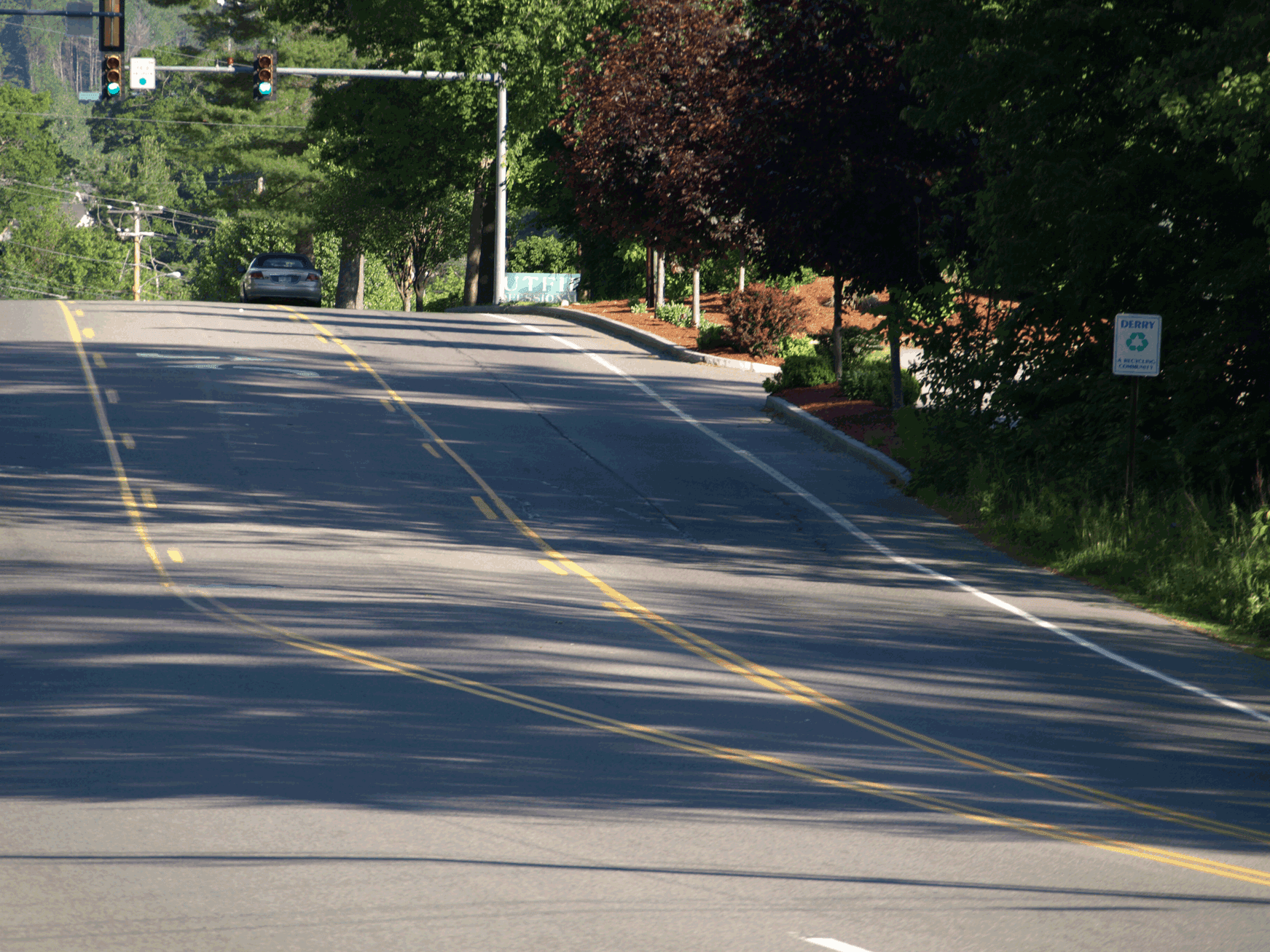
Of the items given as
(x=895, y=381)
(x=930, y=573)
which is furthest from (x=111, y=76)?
(x=930, y=573)

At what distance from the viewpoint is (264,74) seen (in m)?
37.8

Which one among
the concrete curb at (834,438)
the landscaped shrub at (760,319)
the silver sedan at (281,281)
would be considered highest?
the silver sedan at (281,281)

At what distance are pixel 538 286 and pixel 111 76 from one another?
23788 mm

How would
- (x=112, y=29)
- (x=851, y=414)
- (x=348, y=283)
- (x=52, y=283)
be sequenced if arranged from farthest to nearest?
1. (x=52, y=283)
2. (x=348, y=283)
3. (x=112, y=29)
4. (x=851, y=414)

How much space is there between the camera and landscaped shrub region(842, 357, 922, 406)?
83.3 ft

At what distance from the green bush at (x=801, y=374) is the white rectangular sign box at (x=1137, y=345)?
35.5 ft

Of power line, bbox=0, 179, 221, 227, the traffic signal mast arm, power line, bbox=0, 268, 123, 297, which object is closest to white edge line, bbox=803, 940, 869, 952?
the traffic signal mast arm

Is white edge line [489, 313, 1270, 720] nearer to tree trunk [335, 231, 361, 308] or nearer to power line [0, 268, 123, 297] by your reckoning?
tree trunk [335, 231, 361, 308]

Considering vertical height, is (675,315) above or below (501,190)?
below

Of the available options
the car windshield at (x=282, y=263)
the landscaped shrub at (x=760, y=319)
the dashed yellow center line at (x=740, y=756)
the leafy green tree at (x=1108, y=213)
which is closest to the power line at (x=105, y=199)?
the car windshield at (x=282, y=263)

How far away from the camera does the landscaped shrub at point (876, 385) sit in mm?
25391

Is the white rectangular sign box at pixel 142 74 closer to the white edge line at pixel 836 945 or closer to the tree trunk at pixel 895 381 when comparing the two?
the tree trunk at pixel 895 381

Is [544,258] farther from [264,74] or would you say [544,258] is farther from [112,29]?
[112,29]

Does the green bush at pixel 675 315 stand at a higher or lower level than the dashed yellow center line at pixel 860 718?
higher
